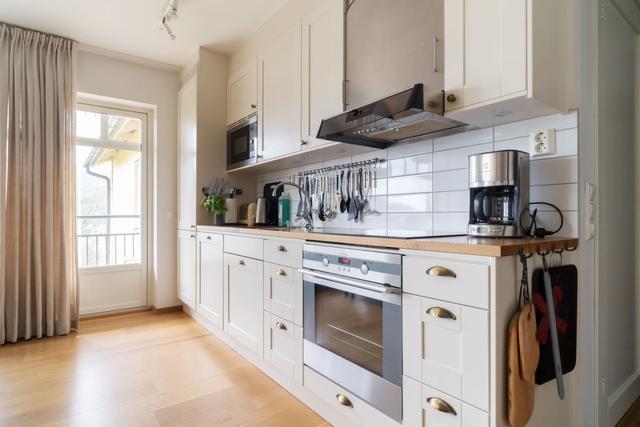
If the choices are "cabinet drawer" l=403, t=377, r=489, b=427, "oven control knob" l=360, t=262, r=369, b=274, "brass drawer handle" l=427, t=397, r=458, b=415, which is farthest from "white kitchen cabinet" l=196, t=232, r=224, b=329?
"brass drawer handle" l=427, t=397, r=458, b=415

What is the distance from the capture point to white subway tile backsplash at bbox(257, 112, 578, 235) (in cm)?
141

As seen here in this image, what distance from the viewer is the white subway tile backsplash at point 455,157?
1.69 metres

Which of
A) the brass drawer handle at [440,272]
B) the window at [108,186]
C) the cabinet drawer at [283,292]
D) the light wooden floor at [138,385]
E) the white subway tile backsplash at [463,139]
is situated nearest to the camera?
the brass drawer handle at [440,272]

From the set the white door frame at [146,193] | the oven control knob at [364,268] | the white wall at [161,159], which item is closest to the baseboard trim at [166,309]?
the white wall at [161,159]

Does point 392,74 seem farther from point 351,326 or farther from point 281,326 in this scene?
point 281,326

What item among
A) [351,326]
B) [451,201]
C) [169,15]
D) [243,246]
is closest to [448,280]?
[351,326]

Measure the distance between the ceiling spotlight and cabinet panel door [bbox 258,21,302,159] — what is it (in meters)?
0.66

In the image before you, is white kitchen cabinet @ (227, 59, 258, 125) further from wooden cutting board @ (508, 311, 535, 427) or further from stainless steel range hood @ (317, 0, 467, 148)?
wooden cutting board @ (508, 311, 535, 427)

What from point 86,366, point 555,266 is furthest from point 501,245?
point 86,366

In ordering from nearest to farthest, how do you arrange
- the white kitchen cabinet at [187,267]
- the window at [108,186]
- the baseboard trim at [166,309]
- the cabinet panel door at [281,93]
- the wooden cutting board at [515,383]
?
the wooden cutting board at [515,383] → the cabinet panel door at [281,93] → the white kitchen cabinet at [187,267] → the window at [108,186] → the baseboard trim at [166,309]

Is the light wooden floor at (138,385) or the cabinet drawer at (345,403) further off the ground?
the cabinet drawer at (345,403)

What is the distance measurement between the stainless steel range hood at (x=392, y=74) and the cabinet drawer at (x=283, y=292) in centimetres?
79

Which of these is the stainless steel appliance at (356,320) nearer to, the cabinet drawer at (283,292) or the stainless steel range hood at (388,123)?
the cabinet drawer at (283,292)

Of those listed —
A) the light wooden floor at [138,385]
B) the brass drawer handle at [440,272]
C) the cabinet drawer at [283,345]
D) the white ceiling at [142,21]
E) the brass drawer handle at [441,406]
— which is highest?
the white ceiling at [142,21]
